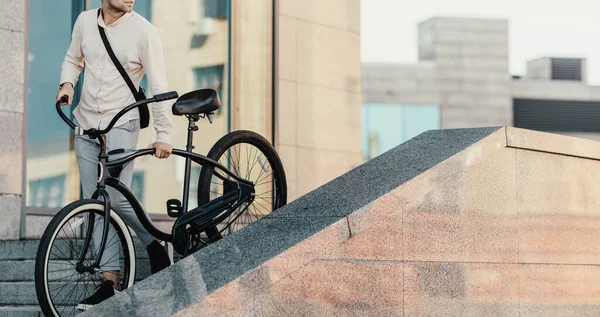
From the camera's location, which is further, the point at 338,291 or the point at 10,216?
the point at 10,216

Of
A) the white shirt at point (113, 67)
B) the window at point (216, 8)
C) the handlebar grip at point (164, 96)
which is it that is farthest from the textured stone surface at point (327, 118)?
the handlebar grip at point (164, 96)

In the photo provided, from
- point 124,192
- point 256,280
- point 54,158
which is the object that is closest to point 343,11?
point 54,158

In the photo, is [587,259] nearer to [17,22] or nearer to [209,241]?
[209,241]

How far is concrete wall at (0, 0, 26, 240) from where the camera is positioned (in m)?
8.45

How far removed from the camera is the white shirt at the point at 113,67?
6.00 metres

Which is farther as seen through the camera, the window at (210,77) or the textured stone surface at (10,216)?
the window at (210,77)

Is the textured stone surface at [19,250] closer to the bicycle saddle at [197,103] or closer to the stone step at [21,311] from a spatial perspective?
the stone step at [21,311]

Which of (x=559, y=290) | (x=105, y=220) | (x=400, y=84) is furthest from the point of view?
(x=400, y=84)

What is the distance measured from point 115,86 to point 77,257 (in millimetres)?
1107

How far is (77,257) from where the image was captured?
546 centimetres

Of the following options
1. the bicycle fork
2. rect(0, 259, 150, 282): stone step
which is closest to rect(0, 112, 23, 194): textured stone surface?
rect(0, 259, 150, 282): stone step

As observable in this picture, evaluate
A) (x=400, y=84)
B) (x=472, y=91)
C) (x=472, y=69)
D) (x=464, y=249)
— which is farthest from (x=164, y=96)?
(x=472, y=69)

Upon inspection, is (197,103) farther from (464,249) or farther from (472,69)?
(472,69)

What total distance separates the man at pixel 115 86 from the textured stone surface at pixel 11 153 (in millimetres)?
2610
